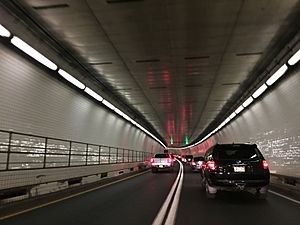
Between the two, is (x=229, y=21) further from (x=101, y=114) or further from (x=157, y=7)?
(x=101, y=114)

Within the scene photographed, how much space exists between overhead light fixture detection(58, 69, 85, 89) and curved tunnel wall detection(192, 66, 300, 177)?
9963 millimetres

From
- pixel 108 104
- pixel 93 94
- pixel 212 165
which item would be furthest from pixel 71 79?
pixel 212 165

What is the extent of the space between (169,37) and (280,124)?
9108 mm

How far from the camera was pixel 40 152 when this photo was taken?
13.2 metres

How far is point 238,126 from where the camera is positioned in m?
29.2

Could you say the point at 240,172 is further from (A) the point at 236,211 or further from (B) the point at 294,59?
(B) the point at 294,59

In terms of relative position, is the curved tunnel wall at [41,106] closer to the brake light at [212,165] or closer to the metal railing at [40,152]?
the metal railing at [40,152]

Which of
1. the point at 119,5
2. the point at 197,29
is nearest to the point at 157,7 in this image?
the point at 119,5

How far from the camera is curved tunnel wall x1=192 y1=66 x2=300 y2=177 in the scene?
14.1 m

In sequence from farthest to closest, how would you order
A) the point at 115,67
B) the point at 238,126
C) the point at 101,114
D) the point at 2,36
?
the point at 238,126
the point at 101,114
the point at 115,67
the point at 2,36

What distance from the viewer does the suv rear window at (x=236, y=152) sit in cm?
1077

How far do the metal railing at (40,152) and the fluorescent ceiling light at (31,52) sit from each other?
9.27ft

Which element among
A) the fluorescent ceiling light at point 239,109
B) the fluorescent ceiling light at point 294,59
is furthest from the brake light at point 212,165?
the fluorescent ceiling light at point 239,109

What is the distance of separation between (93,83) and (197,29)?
8671mm
